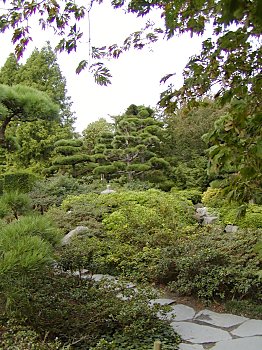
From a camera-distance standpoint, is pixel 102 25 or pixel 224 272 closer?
pixel 102 25

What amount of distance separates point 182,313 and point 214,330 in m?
0.41

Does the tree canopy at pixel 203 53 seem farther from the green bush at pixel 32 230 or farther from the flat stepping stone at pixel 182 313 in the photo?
the flat stepping stone at pixel 182 313

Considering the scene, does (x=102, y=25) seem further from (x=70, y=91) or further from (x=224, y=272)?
(x=70, y=91)

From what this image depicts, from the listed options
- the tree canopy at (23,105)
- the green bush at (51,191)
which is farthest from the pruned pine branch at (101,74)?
the green bush at (51,191)

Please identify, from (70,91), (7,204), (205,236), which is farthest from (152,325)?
(70,91)

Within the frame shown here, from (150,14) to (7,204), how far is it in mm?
1984

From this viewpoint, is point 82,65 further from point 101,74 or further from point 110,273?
point 110,273

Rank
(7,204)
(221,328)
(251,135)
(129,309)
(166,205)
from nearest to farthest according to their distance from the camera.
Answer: (251,135), (129,309), (221,328), (7,204), (166,205)

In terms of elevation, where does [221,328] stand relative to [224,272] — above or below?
below

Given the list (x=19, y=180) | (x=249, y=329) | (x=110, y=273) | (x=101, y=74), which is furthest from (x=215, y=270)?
(x=19, y=180)

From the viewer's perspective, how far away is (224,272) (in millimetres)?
3209

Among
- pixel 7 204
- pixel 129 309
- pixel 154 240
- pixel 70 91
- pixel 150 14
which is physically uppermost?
pixel 70 91

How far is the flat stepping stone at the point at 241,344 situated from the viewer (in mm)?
2351

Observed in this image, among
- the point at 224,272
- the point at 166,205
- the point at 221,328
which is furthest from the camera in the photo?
the point at 166,205
